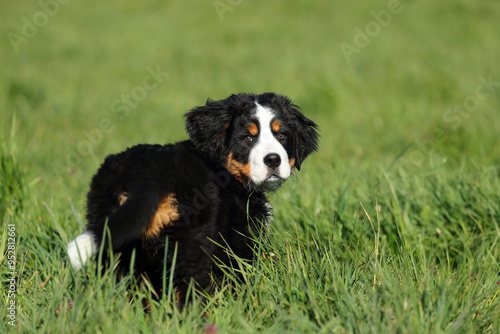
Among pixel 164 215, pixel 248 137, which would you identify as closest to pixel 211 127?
pixel 248 137

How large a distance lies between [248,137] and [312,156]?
302 cm

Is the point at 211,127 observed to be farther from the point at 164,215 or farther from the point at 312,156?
the point at 312,156

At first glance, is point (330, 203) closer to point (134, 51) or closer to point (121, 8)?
point (134, 51)

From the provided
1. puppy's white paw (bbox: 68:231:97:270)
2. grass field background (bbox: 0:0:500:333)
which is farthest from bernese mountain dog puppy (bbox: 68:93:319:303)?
grass field background (bbox: 0:0:500:333)

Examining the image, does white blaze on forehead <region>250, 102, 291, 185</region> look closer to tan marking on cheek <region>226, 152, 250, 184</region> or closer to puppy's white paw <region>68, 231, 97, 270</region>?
tan marking on cheek <region>226, 152, 250, 184</region>

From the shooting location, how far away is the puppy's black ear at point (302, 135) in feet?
10.5

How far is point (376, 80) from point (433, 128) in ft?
8.43

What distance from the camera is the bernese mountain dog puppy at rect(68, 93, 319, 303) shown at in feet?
7.23

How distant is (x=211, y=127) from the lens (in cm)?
Result: 292

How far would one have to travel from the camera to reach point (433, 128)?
6.05m

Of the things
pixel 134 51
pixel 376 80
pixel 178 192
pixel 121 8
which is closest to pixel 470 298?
pixel 178 192

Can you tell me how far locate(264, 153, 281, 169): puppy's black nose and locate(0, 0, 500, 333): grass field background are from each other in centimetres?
36

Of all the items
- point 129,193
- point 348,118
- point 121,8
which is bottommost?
point 129,193

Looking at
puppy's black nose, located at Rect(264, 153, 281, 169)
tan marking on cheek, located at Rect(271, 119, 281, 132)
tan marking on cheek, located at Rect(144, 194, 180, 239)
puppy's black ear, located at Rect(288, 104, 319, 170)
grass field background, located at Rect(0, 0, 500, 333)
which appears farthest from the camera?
puppy's black ear, located at Rect(288, 104, 319, 170)
